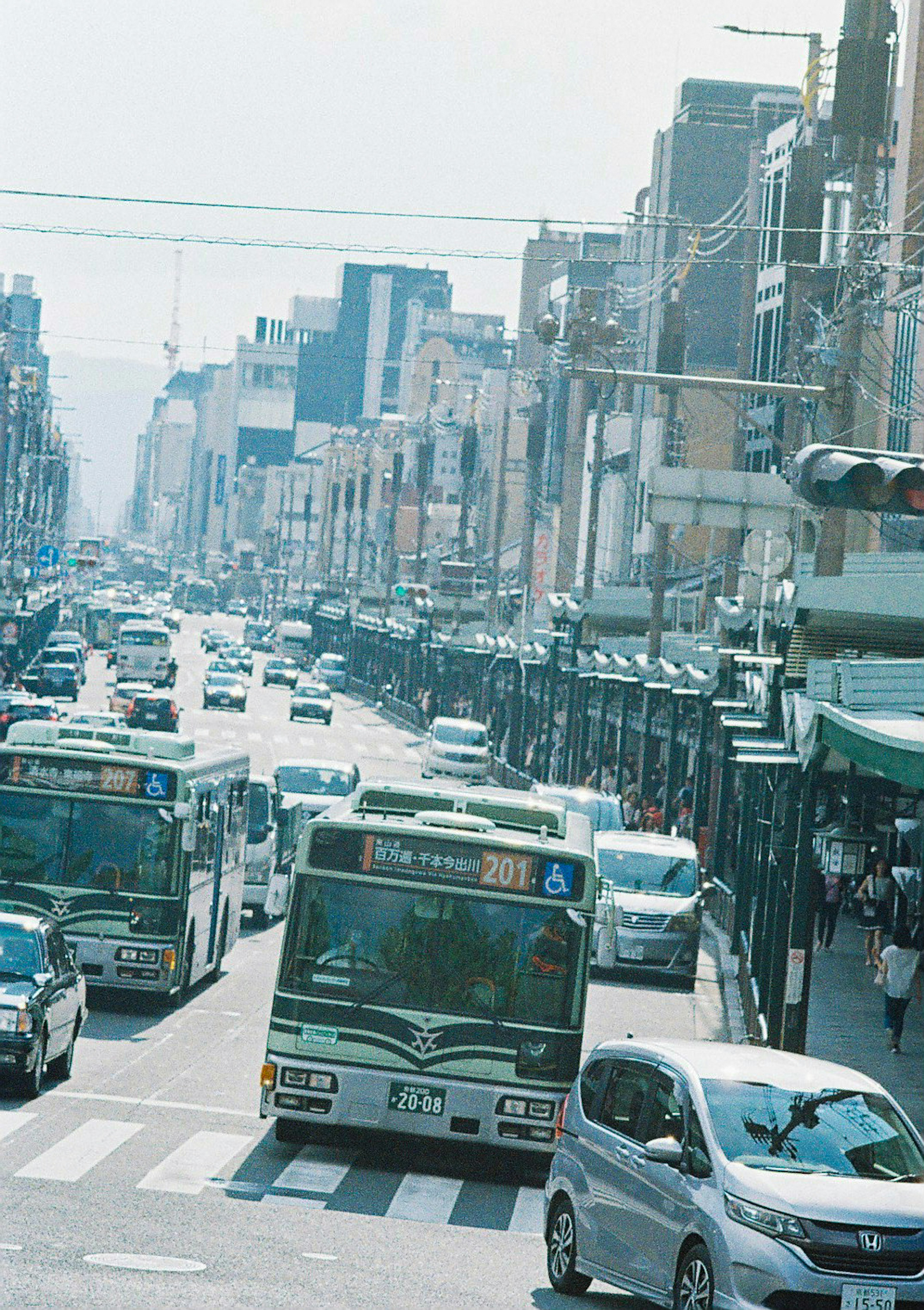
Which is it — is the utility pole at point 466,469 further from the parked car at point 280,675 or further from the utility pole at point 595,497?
the utility pole at point 595,497

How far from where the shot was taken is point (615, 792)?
55.1 metres

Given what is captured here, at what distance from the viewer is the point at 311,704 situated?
3553 inches

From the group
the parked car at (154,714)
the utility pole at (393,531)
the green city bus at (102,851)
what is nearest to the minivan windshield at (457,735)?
the parked car at (154,714)

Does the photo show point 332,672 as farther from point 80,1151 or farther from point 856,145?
point 80,1151

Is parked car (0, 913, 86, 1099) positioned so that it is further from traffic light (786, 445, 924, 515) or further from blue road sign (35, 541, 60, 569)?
blue road sign (35, 541, 60, 569)

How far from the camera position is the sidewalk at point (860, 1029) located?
75.1ft

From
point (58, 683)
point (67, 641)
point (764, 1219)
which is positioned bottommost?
point (764, 1219)

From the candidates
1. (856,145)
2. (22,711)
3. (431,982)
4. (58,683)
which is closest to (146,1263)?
(431,982)

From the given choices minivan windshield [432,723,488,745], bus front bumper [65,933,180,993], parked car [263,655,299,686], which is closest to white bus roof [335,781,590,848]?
bus front bumper [65,933,180,993]

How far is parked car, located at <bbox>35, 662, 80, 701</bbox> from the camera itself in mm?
86562

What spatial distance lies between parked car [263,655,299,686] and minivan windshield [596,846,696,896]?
269 feet

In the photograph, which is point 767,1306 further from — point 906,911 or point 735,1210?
point 906,911

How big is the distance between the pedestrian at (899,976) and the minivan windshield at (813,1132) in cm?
1328

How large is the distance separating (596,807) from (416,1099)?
23514 mm
